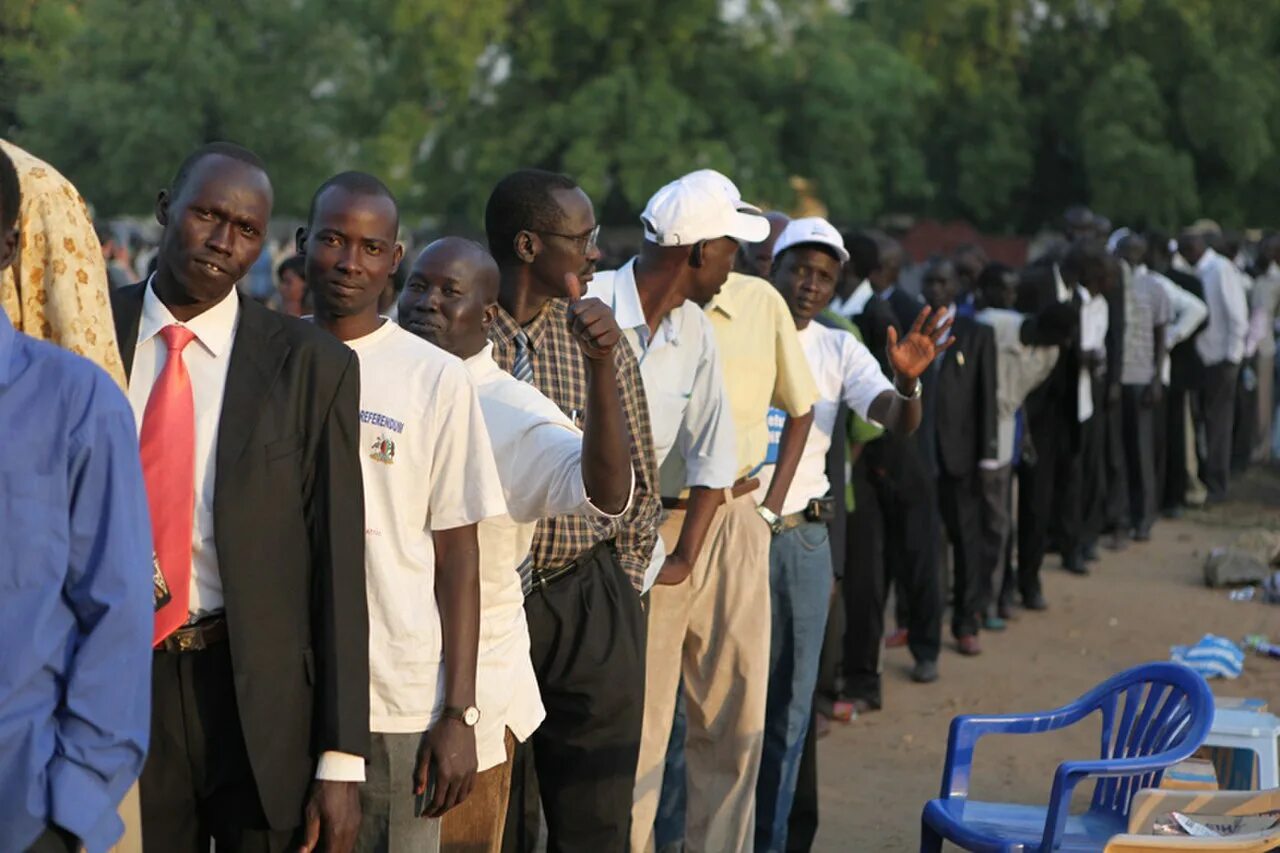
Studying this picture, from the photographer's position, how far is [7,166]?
8.22 ft

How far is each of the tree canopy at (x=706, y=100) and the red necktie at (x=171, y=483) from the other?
2534 centimetres

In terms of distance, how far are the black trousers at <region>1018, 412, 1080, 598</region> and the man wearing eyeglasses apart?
674 centimetres

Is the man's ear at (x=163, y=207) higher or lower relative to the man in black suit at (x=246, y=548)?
higher

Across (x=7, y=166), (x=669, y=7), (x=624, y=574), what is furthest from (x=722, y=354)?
(x=669, y=7)

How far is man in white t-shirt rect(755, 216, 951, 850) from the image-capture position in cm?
584

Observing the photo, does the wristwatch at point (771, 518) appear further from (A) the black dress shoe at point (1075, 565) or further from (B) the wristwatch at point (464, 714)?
(A) the black dress shoe at point (1075, 565)

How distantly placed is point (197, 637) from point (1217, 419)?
43.1 feet

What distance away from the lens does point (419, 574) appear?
3.32 meters

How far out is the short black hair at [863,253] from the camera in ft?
28.6

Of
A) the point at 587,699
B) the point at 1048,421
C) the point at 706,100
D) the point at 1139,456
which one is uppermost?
the point at 706,100

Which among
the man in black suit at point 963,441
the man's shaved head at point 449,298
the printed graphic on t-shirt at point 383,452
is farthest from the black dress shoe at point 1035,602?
the printed graphic on t-shirt at point 383,452

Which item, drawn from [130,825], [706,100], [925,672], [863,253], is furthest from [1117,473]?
[706,100]

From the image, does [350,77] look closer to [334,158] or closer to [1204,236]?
[334,158]

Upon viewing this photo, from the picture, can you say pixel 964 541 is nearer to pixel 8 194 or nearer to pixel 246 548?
pixel 246 548
